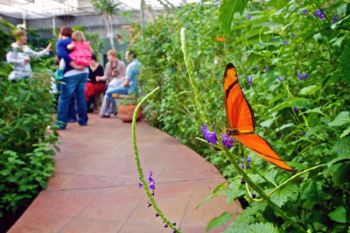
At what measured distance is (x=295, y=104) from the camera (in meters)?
1.36

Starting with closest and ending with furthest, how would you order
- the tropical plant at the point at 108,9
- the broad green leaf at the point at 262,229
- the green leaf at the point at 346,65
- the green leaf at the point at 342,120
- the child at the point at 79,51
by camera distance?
the green leaf at the point at 346,65 < the broad green leaf at the point at 262,229 < the green leaf at the point at 342,120 < the child at the point at 79,51 < the tropical plant at the point at 108,9

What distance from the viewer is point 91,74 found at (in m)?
8.98

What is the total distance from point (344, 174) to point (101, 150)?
348cm

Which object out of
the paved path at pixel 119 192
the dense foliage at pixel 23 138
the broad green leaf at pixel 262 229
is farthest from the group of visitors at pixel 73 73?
the broad green leaf at pixel 262 229

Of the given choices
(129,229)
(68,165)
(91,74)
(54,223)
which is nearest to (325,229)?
(129,229)

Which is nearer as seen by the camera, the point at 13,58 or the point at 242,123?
the point at 242,123

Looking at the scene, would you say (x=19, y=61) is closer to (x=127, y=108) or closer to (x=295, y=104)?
(x=127, y=108)

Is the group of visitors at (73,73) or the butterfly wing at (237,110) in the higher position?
the butterfly wing at (237,110)

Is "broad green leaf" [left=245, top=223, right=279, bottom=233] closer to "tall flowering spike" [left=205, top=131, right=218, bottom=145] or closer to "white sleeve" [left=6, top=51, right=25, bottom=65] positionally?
"tall flowering spike" [left=205, top=131, right=218, bottom=145]

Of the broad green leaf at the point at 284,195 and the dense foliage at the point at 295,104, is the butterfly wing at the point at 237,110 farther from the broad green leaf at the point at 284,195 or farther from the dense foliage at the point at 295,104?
the broad green leaf at the point at 284,195

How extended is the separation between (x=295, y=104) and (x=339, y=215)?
44cm

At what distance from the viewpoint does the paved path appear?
7.13ft

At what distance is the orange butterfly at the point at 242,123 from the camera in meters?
0.66

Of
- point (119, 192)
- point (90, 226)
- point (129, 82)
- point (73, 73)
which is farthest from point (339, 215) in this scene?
point (129, 82)
